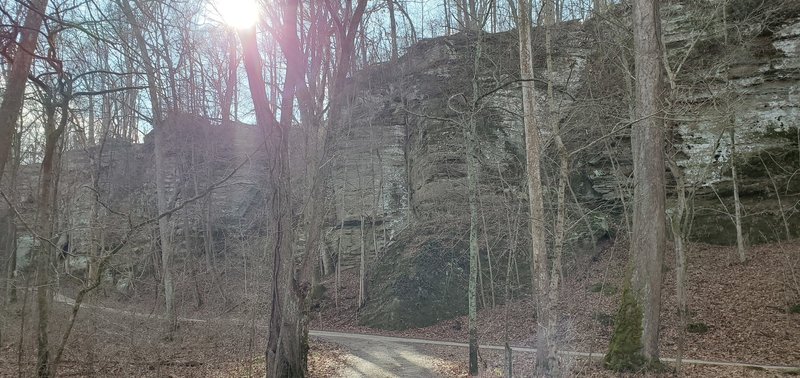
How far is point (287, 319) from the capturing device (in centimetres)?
837

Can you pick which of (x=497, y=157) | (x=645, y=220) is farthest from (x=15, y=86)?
(x=497, y=157)

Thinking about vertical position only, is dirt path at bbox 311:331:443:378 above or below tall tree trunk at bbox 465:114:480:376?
below

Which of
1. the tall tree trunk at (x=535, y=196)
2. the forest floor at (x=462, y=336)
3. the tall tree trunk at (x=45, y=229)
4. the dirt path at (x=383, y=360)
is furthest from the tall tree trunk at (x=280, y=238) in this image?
the tall tree trunk at (x=535, y=196)

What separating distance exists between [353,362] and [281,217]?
527 cm

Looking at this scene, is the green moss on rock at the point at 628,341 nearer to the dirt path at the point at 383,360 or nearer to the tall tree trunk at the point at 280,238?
the dirt path at the point at 383,360

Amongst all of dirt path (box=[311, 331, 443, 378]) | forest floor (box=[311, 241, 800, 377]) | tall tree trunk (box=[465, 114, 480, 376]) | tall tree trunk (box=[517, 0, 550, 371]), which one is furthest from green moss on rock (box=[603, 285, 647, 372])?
→ dirt path (box=[311, 331, 443, 378])

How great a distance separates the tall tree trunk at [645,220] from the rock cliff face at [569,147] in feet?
14.4

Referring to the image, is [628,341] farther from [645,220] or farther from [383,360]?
[383,360]

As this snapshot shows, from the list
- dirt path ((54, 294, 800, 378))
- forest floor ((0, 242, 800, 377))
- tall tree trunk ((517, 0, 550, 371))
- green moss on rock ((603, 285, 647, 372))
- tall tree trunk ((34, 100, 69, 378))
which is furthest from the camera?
dirt path ((54, 294, 800, 378))

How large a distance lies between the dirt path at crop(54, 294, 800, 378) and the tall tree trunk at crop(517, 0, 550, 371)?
1209 millimetres

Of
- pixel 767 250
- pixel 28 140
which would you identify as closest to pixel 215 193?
pixel 28 140

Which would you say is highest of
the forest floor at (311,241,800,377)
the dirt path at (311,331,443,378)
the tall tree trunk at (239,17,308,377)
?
the tall tree trunk at (239,17,308,377)

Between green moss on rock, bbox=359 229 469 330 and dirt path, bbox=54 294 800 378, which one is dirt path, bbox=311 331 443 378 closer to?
dirt path, bbox=54 294 800 378

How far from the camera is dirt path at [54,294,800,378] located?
10.4m
